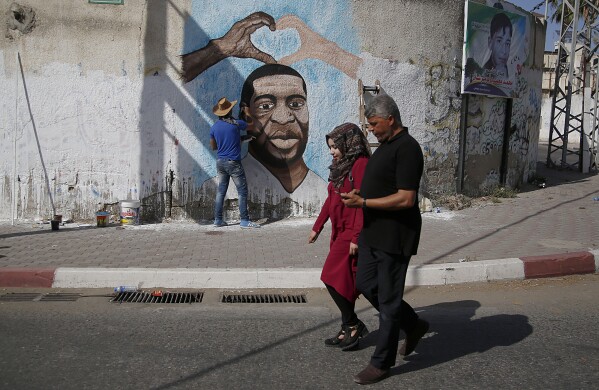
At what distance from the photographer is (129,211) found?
9.17 m

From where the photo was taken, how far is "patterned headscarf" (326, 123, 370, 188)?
462 centimetres

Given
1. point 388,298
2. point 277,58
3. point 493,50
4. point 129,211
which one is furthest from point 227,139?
point 493,50

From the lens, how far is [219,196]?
9.16m

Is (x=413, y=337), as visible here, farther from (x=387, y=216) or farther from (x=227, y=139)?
(x=227, y=139)

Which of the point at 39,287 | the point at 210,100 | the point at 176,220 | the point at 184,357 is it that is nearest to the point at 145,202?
the point at 176,220

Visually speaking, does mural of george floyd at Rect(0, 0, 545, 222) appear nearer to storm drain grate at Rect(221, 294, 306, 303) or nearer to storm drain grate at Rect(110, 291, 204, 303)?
storm drain grate at Rect(110, 291, 204, 303)

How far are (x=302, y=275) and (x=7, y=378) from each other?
3243 mm

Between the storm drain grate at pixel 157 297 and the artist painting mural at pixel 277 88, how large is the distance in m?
3.36

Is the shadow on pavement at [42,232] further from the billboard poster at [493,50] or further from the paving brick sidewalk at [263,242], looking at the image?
the billboard poster at [493,50]

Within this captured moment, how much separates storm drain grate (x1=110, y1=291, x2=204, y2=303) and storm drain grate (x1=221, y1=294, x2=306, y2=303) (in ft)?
0.98

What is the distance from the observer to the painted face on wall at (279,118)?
31.4ft

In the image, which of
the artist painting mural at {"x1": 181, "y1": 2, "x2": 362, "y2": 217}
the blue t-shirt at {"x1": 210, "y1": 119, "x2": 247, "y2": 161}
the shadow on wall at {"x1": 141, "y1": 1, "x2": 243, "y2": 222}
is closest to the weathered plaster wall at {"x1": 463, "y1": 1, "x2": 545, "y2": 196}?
the artist painting mural at {"x1": 181, "y1": 2, "x2": 362, "y2": 217}

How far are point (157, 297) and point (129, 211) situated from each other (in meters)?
3.24

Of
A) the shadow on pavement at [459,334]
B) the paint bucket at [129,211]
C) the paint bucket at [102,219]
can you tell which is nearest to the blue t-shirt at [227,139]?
the paint bucket at [129,211]
